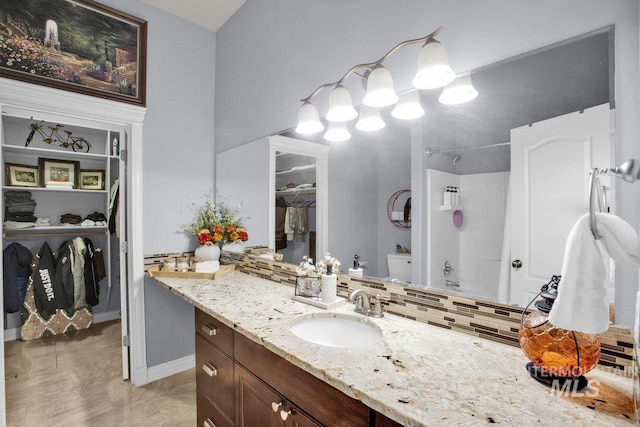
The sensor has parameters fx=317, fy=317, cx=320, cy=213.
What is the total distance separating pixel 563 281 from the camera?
75 centimetres

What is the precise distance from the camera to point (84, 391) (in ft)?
7.70

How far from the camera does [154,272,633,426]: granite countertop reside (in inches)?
28.3

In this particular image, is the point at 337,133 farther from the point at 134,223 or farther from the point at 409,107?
the point at 134,223

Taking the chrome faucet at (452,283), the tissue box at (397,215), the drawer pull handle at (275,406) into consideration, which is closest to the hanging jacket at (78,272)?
the drawer pull handle at (275,406)

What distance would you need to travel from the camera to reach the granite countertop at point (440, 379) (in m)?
0.72

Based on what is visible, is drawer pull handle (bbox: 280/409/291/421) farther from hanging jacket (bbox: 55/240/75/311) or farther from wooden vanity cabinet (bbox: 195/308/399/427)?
hanging jacket (bbox: 55/240/75/311)

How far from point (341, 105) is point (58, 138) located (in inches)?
142

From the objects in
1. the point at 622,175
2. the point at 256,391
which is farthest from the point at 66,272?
the point at 622,175

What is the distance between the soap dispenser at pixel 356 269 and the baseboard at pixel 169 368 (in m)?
1.93

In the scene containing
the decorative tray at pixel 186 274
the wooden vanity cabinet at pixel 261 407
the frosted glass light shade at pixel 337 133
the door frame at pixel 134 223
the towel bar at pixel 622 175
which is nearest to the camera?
the towel bar at pixel 622 175

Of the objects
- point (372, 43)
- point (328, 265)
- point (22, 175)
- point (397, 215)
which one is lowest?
point (328, 265)

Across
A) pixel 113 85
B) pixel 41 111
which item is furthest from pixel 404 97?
pixel 41 111

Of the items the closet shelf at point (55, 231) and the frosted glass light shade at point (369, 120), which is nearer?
the frosted glass light shade at point (369, 120)

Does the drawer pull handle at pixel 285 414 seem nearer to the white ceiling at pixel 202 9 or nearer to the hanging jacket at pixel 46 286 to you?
the white ceiling at pixel 202 9
